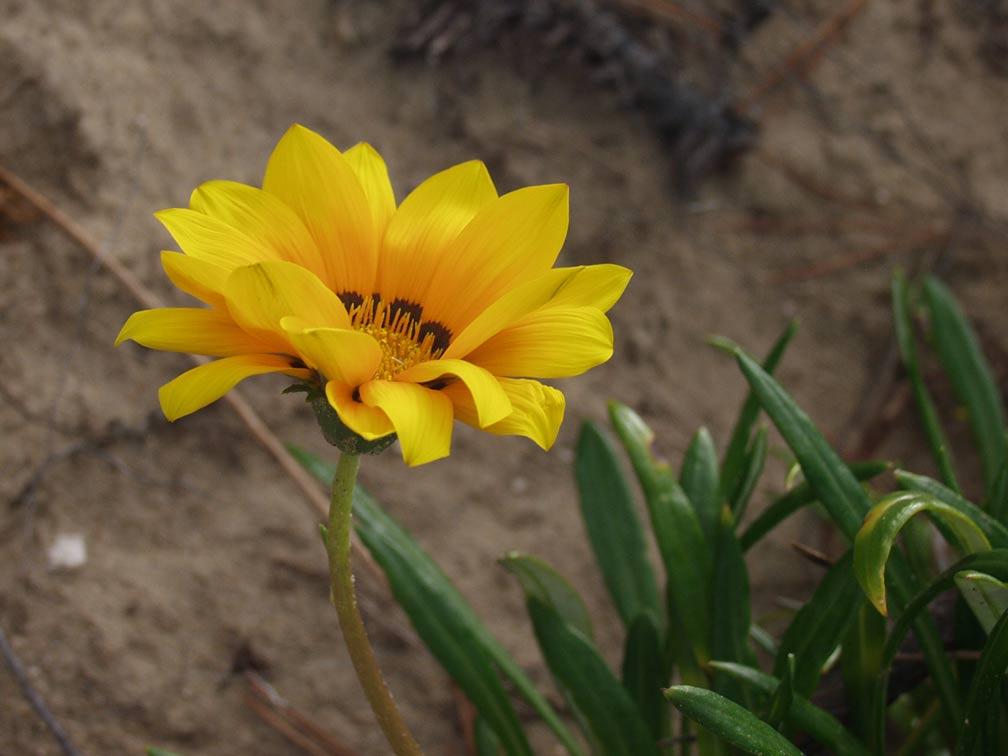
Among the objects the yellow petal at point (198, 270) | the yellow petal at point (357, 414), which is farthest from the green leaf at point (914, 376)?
the yellow petal at point (198, 270)

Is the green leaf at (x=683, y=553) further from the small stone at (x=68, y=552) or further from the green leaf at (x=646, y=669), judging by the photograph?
the small stone at (x=68, y=552)

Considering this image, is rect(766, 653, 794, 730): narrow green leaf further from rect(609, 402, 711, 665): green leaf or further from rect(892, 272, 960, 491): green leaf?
rect(892, 272, 960, 491): green leaf

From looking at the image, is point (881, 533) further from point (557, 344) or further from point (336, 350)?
point (336, 350)

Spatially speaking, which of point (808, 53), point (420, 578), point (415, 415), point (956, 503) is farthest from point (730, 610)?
point (808, 53)

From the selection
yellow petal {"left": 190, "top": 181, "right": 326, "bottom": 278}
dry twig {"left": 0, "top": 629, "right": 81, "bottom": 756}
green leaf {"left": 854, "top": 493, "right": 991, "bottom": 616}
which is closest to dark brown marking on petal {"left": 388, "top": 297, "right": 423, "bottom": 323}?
yellow petal {"left": 190, "top": 181, "right": 326, "bottom": 278}

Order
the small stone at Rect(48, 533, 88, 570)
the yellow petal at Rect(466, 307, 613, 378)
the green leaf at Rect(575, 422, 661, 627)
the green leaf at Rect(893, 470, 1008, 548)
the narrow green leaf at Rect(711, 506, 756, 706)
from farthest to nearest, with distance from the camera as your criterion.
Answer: the small stone at Rect(48, 533, 88, 570) < the green leaf at Rect(575, 422, 661, 627) < the narrow green leaf at Rect(711, 506, 756, 706) < the green leaf at Rect(893, 470, 1008, 548) < the yellow petal at Rect(466, 307, 613, 378)

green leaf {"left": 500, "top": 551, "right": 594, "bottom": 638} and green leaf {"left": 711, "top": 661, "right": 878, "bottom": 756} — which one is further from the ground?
green leaf {"left": 711, "top": 661, "right": 878, "bottom": 756}
